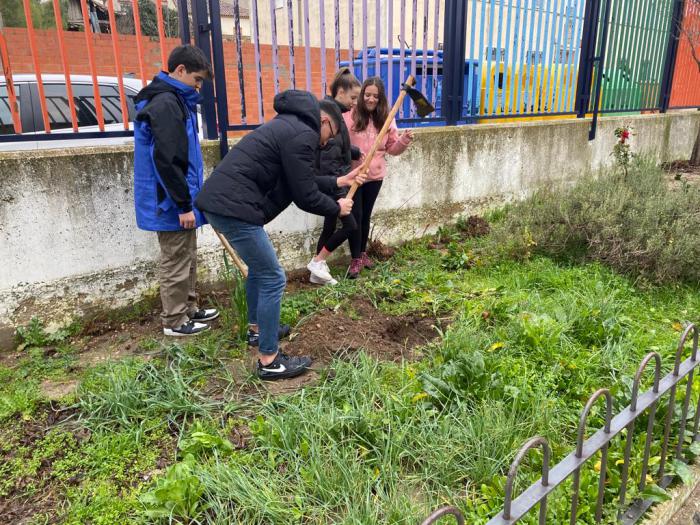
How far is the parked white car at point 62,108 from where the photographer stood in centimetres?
382

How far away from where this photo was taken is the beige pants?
3629 mm

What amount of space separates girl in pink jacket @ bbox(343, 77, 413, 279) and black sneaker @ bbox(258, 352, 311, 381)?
1578mm

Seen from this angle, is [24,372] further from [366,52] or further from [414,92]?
[366,52]

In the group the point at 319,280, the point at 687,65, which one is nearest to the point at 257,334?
the point at 319,280

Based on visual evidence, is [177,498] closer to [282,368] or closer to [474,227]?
[282,368]

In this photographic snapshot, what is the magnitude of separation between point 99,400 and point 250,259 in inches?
41.8

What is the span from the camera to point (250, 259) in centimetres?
304

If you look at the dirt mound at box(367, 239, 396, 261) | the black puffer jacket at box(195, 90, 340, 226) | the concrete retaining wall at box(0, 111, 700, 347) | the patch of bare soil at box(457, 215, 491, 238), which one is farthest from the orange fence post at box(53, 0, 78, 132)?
the patch of bare soil at box(457, 215, 491, 238)

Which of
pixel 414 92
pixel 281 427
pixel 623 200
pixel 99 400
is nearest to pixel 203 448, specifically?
pixel 281 427

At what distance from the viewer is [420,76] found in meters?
5.80

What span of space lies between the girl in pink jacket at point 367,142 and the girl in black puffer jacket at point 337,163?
0.11m

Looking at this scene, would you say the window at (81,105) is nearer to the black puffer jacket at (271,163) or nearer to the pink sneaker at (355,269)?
the black puffer jacket at (271,163)

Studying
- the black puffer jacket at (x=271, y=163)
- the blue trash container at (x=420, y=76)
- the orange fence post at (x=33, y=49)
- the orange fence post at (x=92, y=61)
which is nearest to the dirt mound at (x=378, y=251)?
the blue trash container at (x=420, y=76)

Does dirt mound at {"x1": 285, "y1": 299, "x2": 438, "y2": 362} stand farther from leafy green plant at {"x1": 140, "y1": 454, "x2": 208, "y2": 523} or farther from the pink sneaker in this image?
leafy green plant at {"x1": 140, "y1": 454, "x2": 208, "y2": 523}
